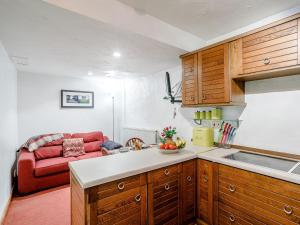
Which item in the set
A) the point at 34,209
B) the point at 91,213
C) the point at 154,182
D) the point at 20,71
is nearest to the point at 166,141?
the point at 154,182

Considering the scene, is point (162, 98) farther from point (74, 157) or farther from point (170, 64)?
point (74, 157)

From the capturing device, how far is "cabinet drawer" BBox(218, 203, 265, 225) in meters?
1.54

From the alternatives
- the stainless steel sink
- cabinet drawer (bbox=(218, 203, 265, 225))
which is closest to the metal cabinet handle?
cabinet drawer (bbox=(218, 203, 265, 225))

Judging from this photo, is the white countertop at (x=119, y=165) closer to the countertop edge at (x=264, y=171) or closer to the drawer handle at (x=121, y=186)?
the drawer handle at (x=121, y=186)

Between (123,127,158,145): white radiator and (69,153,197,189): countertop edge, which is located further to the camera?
(123,127,158,145): white radiator

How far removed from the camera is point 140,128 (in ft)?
13.5

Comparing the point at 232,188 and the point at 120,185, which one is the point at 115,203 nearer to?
the point at 120,185

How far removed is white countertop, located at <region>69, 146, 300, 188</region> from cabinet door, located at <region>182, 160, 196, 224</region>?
11cm

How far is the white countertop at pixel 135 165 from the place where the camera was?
1.29 meters

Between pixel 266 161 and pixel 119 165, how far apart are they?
61.4 inches

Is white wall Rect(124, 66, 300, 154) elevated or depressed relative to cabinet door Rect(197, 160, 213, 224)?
elevated

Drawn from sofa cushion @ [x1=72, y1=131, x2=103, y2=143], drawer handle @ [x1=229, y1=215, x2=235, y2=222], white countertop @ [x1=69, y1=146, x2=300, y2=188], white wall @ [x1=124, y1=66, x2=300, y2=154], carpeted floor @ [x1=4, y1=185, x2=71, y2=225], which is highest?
white wall @ [x1=124, y1=66, x2=300, y2=154]

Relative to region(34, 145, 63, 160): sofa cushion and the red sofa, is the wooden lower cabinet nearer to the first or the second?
the red sofa

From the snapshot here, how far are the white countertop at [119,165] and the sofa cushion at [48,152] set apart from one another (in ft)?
7.40
